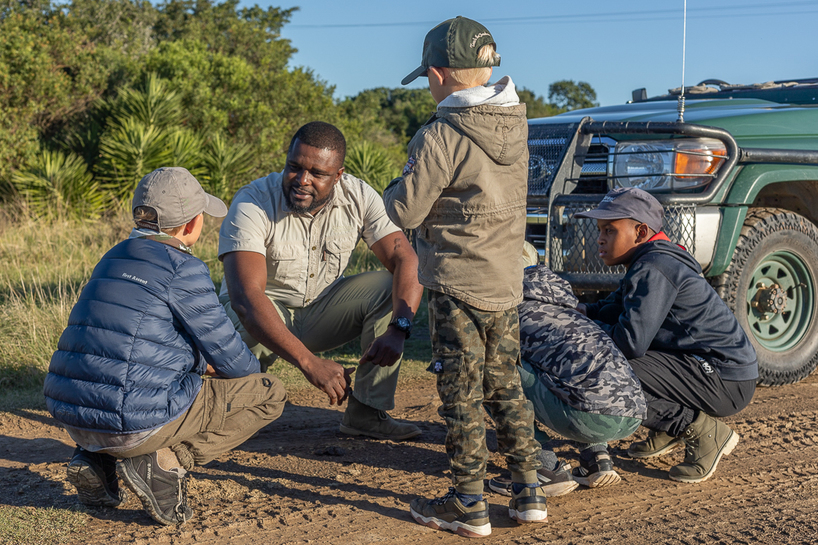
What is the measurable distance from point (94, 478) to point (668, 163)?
3.56 m

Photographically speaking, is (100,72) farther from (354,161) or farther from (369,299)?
(369,299)

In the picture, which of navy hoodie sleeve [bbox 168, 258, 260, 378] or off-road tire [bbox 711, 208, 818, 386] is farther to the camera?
off-road tire [bbox 711, 208, 818, 386]

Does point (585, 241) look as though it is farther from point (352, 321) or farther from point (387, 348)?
point (387, 348)

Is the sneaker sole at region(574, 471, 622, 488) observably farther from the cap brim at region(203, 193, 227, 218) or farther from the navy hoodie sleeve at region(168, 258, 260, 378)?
the cap brim at region(203, 193, 227, 218)

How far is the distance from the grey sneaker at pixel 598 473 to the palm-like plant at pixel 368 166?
370 inches

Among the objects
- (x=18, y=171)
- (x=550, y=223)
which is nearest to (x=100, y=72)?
(x=18, y=171)

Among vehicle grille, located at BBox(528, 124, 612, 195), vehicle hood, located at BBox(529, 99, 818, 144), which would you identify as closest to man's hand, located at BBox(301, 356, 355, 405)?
vehicle grille, located at BBox(528, 124, 612, 195)

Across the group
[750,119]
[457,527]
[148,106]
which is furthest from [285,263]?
[148,106]

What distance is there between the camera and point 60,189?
10633 mm

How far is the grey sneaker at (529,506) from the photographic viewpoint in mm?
2850

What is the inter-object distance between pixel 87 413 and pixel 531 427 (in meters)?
1.60

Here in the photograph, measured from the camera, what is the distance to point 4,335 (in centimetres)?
528

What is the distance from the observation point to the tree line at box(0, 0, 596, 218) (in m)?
10.8

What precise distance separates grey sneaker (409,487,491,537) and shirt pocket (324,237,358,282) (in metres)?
1.63
